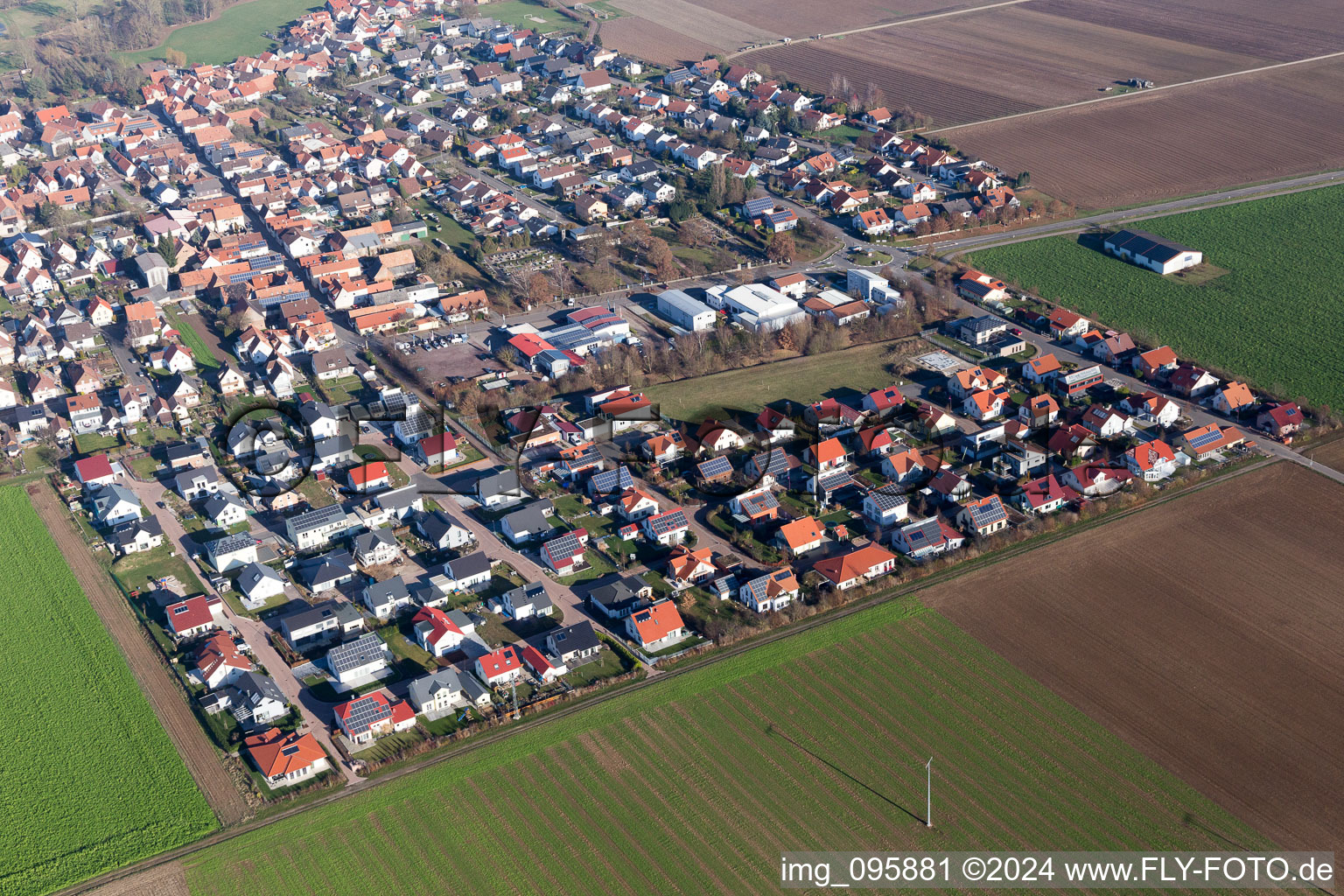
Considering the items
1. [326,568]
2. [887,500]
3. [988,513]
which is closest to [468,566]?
[326,568]

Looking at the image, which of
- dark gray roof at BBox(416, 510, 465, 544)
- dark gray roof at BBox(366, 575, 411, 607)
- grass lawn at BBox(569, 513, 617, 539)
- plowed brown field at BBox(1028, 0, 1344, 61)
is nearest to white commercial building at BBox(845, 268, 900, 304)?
grass lawn at BBox(569, 513, 617, 539)

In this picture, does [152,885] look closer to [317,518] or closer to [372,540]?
[372,540]

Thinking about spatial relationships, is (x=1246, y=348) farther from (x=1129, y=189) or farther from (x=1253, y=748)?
(x=1253, y=748)

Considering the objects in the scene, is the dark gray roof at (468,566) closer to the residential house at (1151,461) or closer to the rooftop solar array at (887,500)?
the rooftop solar array at (887,500)

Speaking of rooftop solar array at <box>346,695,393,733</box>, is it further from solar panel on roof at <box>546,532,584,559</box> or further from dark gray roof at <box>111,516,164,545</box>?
dark gray roof at <box>111,516,164,545</box>

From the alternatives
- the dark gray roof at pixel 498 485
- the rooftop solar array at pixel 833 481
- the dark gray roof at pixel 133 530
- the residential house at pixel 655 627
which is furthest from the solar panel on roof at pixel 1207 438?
the dark gray roof at pixel 133 530

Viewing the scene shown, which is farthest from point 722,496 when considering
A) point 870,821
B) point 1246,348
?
point 1246,348

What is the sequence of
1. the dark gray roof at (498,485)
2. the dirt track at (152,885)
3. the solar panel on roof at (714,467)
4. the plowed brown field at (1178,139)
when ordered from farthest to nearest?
the plowed brown field at (1178,139), the solar panel on roof at (714,467), the dark gray roof at (498,485), the dirt track at (152,885)
